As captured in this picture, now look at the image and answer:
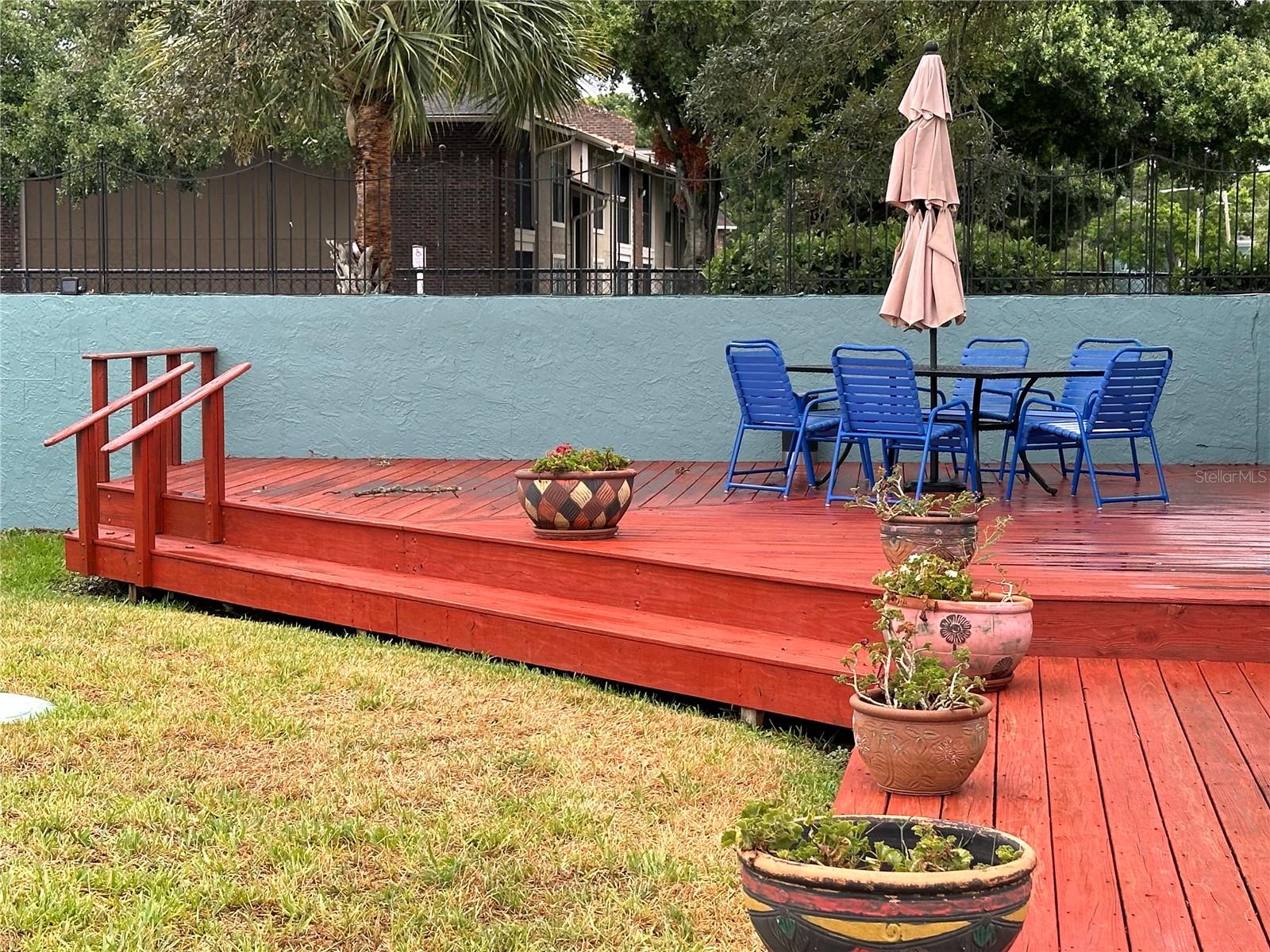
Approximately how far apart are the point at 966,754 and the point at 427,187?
7239mm

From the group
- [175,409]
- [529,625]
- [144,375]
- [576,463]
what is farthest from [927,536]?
[144,375]

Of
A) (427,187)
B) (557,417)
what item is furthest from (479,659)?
(427,187)

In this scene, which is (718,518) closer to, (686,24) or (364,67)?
(364,67)

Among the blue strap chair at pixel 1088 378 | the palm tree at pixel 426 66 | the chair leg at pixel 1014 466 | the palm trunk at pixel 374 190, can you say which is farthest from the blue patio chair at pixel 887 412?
the palm tree at pixel 426 66

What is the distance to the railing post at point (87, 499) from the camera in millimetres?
7574

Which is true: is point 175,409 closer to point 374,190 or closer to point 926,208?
point 926,208

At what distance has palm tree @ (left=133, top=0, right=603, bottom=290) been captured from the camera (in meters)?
10.2

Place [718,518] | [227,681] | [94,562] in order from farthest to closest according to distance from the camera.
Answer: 1. [94,562]
2. [718,518]
3. [227,681]

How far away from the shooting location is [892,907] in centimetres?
227

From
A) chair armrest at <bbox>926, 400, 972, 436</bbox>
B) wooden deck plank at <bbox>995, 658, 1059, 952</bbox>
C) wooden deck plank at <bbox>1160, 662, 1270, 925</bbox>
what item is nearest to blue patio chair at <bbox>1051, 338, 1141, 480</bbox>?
chair armrest at <bbox>926, 400, 972, 436</bbox>

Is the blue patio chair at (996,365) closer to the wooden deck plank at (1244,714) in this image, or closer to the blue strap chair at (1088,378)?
the blue strap chair at (1088,378)

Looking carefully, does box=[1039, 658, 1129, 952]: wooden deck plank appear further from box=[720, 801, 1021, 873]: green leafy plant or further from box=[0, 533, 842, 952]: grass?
box=[0, 533, 842, 952]: grass

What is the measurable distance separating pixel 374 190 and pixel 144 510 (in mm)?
4001

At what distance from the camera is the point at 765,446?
31.7ft
